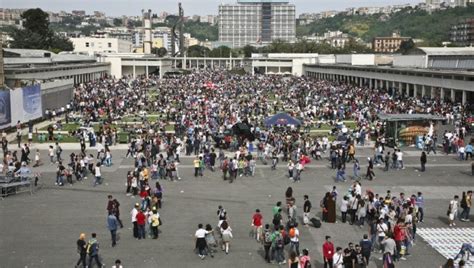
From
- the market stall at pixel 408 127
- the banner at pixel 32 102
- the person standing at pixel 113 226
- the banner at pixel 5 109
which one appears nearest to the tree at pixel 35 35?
the banner at pixel 32 102

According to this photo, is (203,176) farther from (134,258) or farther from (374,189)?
(134,258)

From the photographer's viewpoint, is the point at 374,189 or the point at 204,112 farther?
the point at 204,112

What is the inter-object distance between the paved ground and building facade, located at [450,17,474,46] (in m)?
160

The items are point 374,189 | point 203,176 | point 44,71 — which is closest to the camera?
point 374,189

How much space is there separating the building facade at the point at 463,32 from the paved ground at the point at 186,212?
160 m

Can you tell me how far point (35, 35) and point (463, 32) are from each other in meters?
130

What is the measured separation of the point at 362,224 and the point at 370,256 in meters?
2.62

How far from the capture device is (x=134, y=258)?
15.1 m

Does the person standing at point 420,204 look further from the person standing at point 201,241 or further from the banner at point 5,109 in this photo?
the banner at point 5,109

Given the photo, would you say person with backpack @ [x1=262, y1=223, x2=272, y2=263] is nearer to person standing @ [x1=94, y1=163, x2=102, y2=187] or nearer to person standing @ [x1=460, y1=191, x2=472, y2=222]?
person standing @ [x1=460, y1=191, x2=472, y2=222]

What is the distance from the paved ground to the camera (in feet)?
50.0

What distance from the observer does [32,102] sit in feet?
138

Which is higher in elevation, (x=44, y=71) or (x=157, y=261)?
(x=44, y=71)

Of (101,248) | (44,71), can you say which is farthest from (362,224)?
(44,71)
